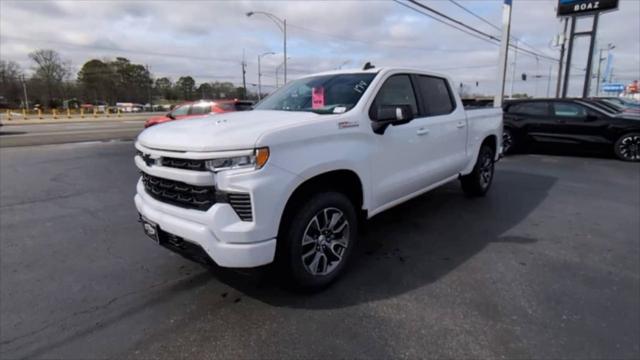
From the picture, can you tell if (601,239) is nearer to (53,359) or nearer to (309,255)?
(309,255)

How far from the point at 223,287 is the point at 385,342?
1.45 metres

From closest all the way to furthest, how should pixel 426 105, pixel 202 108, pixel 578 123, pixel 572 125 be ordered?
pixel 426 105 → pixel 578 123 → pixel 572 125 → pixel 202 108

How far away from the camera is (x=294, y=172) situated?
2742mm

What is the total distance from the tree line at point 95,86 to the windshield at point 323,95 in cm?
5923

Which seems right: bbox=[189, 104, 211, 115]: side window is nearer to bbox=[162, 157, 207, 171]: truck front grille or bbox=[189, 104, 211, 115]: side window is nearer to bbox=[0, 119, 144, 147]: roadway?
bbox=[0, 119, 144, 147]: roadway

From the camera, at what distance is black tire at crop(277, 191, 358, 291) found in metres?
2.88

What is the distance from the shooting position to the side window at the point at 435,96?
178 inches

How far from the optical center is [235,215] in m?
2.58

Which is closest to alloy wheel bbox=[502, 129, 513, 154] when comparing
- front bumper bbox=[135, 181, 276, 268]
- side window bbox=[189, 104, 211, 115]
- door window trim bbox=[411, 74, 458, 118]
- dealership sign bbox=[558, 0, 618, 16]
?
door window trim bbox=[411, 74, 458, 118]

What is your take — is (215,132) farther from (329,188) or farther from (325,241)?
(325,241)

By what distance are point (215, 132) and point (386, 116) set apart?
1.52m

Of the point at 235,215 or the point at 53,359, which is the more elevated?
the point at 235,215

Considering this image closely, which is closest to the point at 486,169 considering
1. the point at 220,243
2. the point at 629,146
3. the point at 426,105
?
the point at 426,105

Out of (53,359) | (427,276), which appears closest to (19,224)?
(53,359)
